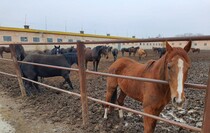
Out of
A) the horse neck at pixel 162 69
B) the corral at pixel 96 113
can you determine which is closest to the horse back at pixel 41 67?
the corral at pixel 96 113

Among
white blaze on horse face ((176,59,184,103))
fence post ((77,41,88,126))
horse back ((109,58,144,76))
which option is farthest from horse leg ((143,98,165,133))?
fence post ((77,41,88,126))

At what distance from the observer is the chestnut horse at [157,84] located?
1.66 metres

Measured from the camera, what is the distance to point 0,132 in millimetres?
3074

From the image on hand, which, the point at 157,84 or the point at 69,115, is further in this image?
the point at 69,115

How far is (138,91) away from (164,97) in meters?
0.59

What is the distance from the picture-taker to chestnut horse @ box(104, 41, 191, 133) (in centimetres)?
166

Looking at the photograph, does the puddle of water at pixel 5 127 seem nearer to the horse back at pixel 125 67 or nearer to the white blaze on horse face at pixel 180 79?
the horse back at pixel 125 67

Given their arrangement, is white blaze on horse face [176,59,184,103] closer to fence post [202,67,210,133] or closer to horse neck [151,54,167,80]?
fence post [202,67,210,133]

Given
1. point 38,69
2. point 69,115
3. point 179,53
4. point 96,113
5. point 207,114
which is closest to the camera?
point 207,114

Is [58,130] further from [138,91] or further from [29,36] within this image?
[29,36]

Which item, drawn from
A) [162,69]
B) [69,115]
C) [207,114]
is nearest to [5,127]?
[69,115]

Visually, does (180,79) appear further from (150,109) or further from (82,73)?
(82,73)

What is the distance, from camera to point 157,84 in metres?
2.23

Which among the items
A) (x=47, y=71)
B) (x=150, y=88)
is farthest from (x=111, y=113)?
(x=47, y=71)
